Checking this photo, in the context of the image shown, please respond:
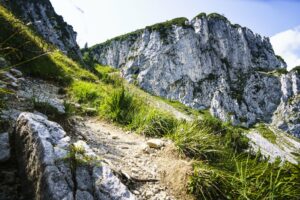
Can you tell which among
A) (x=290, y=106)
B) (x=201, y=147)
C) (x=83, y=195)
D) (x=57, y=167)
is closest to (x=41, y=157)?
(x=57, y=167)

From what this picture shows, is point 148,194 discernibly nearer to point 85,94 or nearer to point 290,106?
point 85,94

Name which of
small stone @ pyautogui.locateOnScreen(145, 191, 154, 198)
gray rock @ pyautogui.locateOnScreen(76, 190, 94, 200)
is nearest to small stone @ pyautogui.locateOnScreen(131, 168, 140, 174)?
small stone @ pyautogui.locateOnScreen(145, 191, 154, 198)

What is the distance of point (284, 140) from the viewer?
144 m

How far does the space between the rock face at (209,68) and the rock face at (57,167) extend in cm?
15119

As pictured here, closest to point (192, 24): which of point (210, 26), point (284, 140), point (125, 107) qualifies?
point (210, 26)

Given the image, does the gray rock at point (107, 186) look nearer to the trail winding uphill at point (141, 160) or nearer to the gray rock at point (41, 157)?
the gray rock at point (41, 157)

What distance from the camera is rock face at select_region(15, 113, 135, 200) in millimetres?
4215

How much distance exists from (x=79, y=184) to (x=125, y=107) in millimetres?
5889

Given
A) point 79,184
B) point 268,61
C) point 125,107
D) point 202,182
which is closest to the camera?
point 79,184

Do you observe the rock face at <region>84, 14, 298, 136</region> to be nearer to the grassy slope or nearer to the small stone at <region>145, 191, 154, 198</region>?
the grassy slope

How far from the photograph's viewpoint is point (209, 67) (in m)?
172

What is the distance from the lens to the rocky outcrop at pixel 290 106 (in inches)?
6216

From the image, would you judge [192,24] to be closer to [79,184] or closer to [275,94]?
[275,94]

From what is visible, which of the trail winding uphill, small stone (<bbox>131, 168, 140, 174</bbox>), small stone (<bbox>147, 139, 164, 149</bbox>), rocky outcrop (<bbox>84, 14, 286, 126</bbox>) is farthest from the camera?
rocky outcrop (<bbox>84, 14, 286, 126</bbox>)
